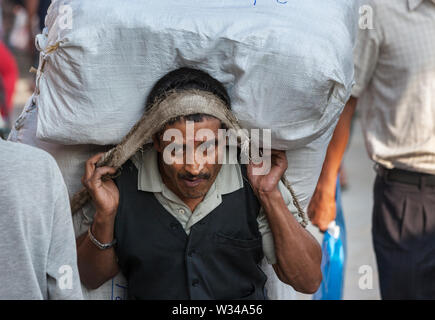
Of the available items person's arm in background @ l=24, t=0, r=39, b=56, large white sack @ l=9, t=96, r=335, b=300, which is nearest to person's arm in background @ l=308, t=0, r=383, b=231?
large white sack @ l=9, t=96, r=335, b=300

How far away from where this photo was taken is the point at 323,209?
317 cm

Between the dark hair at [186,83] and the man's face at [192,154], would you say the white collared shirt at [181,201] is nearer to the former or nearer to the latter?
the man's face at [192,154]

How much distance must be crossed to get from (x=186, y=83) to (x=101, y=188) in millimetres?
415

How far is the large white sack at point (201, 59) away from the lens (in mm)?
2170

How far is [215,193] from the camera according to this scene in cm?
232

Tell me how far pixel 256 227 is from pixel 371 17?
1108mm

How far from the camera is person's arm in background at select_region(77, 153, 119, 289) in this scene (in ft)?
7.40

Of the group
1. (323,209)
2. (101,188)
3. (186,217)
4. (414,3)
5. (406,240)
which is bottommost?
(406,240)

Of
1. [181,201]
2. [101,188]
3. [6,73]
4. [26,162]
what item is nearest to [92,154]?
[101,188]

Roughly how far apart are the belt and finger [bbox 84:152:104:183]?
1.37 m

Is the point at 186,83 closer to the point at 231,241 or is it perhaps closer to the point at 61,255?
the point at 231,241

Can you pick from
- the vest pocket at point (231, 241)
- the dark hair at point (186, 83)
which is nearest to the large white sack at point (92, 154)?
the vest pocket at point (231, 241)

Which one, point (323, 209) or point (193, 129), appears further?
point (323, 209)
